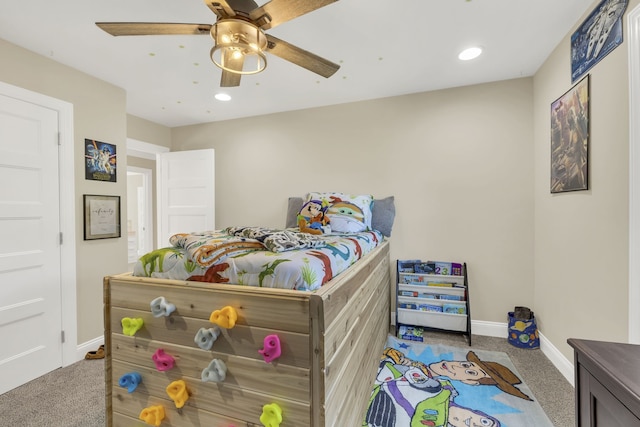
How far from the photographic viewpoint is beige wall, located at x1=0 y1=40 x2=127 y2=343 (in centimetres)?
207

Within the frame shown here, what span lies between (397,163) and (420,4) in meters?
1.49

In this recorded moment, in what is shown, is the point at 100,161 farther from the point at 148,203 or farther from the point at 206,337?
the point at 148,203

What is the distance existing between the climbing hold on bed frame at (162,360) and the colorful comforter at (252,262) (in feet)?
1.02

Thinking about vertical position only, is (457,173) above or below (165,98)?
below

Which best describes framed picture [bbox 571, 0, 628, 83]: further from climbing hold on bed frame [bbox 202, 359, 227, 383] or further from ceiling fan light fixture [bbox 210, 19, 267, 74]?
climbing hold on bed frame [bbox 202, 359, 227, 383]

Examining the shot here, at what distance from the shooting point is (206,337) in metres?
1.05

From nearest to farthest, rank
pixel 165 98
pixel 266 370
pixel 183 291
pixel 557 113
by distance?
pixel 266 370 < pixel 183 291 < pixel 557 113 < pixel 165 98

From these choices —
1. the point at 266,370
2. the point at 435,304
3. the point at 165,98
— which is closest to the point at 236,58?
the point at 266,370

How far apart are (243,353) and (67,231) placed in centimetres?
216

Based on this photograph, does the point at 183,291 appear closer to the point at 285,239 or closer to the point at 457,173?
the point at 285,239

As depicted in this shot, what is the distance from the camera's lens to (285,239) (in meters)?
1.33

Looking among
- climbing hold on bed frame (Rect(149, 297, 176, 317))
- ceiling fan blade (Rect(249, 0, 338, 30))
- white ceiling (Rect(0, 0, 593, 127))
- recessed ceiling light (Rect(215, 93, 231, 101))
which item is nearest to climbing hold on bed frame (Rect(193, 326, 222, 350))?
climbing hold on bed frame (Rect(149, 297, 176, 317))

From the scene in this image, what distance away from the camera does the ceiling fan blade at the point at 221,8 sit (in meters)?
1.09

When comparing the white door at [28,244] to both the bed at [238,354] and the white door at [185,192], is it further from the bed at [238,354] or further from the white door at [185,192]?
the white door at [185,192]
